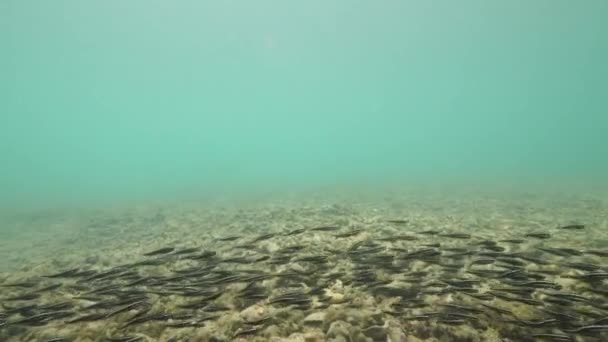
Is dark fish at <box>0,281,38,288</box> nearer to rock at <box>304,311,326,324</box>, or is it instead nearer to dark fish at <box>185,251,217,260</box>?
dark fish at <box>185,251,217,260</box>

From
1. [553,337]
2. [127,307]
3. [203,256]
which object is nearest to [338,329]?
[553,337]


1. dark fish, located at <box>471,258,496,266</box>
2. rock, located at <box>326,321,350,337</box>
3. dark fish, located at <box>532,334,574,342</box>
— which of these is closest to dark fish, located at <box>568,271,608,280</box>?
dark fish, located at <box>471,258,496,266</box>

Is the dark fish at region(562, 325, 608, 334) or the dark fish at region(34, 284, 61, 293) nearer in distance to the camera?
the dark fish at region(562, 325, 608, 334)

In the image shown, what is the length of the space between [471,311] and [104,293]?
26.5 feet

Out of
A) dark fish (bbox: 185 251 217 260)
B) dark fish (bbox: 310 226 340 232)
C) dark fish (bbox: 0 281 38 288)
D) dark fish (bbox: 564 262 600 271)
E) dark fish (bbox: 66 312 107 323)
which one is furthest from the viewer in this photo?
dark fish (bbox: 310 226 340 232)

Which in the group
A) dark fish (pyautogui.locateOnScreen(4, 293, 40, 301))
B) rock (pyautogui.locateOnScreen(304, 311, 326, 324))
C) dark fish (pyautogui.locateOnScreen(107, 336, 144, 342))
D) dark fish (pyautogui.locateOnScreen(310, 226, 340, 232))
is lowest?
rock (pyautogui.locateOnScreen(304, 311, 326, 324))

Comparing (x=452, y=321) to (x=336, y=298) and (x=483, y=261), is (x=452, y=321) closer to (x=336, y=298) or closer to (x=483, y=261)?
(x=336, y=298)

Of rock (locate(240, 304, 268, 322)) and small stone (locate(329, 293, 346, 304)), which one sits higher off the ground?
small stone (locate(329, 293, 346, 304))

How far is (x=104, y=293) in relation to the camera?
8281 mm

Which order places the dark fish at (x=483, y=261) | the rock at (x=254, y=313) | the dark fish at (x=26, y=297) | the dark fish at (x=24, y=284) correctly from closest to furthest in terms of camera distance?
the rock at (x=254, y=313)
the dark fish at (x=26, y=297)
the dark fish at (x=483, y=261)
the dark fish at (x=24, y=284)

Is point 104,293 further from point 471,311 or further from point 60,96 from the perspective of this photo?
point 60,96

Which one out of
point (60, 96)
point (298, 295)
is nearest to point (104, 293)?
point (298, 295)

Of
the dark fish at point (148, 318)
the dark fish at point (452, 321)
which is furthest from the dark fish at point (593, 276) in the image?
the dark fish at point (148, 318)

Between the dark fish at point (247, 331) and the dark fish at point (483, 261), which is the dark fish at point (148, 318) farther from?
the dark fish at point (483, 261)
